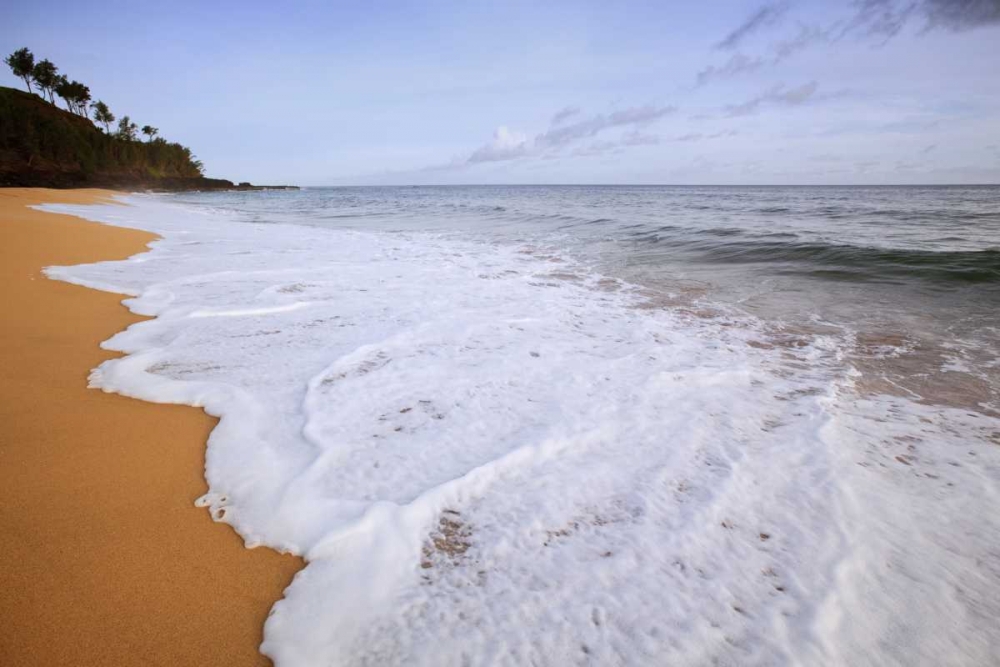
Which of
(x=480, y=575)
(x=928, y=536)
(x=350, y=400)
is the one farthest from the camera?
(x=350, y=400)

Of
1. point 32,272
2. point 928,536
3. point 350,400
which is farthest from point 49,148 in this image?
point 928,536

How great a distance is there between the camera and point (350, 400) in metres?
2.96

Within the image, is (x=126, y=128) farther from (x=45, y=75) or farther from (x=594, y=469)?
(x=594, y=469)

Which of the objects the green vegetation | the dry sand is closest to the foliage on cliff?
the green vegetation

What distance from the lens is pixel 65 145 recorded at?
47250 mm

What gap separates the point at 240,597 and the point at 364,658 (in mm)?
543

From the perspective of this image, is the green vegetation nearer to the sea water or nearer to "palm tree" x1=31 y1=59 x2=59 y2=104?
"palm tree" x1=31 y1=59 x2=59 y2=104

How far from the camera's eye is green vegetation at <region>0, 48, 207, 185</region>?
1688 inches

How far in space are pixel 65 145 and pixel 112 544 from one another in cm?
6696

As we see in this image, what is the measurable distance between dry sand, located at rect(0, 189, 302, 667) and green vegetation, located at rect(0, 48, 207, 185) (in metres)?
44.9

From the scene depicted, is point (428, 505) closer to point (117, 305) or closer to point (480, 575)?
point (480, 575)

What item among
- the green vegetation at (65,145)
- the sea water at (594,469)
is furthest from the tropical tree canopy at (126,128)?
the sea water at (594,469)

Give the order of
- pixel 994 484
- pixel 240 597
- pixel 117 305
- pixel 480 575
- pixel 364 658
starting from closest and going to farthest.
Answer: pixel 364 658, pixel 240 597, pixel 480 575, pixel 994 484, pixel 117 305

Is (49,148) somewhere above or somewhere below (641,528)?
above
